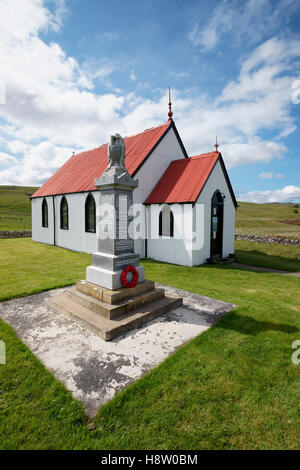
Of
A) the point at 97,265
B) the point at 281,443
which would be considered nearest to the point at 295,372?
the point at 281,443

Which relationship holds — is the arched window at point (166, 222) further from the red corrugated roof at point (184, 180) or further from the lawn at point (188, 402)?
the lawn at point (188, 402)

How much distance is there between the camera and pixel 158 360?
179 inches

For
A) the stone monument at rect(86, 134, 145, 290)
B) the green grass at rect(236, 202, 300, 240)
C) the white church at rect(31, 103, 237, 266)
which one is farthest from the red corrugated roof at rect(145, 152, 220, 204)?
the green grass at rect(236, 202, 300, 240)

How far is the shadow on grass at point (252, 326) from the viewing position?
5641mm

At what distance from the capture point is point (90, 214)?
1605cm

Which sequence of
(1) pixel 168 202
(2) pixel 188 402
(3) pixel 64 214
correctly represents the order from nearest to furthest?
(2) pixel 188 402
(1) pixel 168 202
(3) pixel 64 214

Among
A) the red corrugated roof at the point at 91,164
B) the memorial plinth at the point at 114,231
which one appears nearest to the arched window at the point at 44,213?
the red corrugated roof at the point at 91,164

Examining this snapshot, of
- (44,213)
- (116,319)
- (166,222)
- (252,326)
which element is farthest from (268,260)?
(44,213)

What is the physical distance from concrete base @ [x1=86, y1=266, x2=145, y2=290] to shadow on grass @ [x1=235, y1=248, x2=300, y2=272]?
409 inches

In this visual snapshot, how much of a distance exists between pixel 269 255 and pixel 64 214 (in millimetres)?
16931

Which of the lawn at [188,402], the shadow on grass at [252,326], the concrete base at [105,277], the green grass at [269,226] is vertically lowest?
the lawn at [188,402]

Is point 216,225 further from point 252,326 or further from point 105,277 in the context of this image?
point 105,277

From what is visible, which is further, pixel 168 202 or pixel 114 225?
pixel 168 202

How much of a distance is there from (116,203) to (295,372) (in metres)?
5.66
